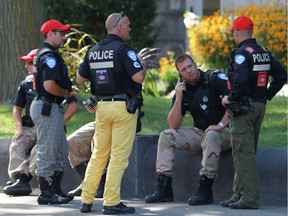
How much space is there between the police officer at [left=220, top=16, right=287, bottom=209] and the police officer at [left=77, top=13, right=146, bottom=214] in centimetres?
89

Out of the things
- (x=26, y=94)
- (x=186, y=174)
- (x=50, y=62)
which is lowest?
(x=186, y=174)

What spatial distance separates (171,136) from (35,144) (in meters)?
1.50

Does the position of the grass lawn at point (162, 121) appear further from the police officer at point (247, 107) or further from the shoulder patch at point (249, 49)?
the shoulder patch at point (249, 49)

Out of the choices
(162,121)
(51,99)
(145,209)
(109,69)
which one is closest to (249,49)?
(109,69)

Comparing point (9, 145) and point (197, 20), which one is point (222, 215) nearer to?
point (9, 145)

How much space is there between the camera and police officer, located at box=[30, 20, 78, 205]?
8.48 m

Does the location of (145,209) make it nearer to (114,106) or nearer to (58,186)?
(58,186)

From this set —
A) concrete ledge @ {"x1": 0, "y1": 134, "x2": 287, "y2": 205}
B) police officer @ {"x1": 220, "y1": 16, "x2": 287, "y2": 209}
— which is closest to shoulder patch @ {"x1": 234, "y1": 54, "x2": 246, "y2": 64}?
police officer @ {"x1": 220, "y1": 16, "x2": 287, "y2": 209}

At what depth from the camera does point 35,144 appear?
938cm

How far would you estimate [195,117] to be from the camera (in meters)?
8.88

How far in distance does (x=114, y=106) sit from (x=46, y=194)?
1.24m

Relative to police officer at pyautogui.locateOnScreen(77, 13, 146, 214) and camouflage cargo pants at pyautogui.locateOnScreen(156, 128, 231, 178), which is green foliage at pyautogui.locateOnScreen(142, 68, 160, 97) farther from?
police officer at pyautogui.locateOnScreen(77, 13, 146, 214)

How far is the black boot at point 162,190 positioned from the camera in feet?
28.6

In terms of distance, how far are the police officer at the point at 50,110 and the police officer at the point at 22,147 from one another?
53 centimetres
